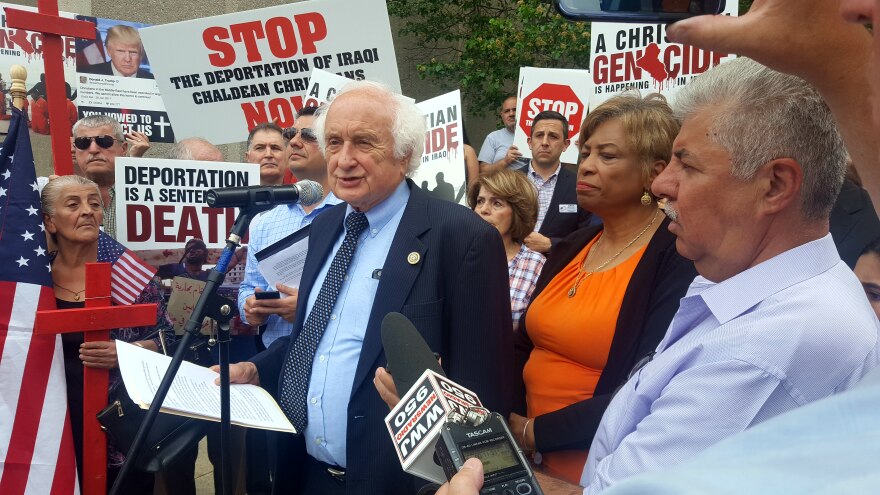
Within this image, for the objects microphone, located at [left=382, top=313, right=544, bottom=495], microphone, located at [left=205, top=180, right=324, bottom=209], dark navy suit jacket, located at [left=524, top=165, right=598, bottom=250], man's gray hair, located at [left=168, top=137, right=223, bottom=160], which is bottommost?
dark navy suit jacket, located at [left=524, top=165, right=598, bottom=250]

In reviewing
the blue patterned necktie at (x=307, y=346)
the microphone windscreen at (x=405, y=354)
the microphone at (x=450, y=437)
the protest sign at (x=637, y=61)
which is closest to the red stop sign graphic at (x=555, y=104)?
the protest sign at (x=637, y=61)

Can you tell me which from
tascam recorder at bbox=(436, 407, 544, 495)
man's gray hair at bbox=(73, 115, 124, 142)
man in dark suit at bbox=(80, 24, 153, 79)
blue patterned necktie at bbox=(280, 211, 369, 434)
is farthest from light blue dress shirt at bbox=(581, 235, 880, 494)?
man in dark suit at bbox=(80, 24, 153, 79)

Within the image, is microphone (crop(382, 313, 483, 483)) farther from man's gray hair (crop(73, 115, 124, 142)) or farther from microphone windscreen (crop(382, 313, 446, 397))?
man's gray hair (crop(73, 115, 124, 142))

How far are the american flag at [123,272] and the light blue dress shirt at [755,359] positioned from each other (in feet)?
9.36

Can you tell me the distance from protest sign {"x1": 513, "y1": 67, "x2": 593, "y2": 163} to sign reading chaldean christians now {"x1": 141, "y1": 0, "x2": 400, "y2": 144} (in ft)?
7.06

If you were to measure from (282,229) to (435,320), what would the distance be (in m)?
1.81

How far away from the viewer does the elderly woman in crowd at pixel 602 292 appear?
2414 mm

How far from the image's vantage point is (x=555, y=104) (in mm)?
7246

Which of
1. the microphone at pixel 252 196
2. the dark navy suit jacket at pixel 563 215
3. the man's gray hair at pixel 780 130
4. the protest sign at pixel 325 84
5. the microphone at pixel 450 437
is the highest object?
the man's gray hair at pixel 780 130

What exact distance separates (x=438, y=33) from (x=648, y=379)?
36.7 feet

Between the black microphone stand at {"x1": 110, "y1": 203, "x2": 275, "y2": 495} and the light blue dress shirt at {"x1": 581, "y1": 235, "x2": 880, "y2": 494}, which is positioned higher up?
the light blue dress shirt at {"x1": 581, "y1": 235, "x2": 880, "y2": 494}

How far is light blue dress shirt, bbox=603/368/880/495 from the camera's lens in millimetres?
414

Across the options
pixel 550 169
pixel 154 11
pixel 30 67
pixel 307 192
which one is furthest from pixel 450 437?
→ pixel 154 11

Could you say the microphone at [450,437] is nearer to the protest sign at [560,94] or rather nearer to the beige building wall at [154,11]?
the protest sign at [560,94]
